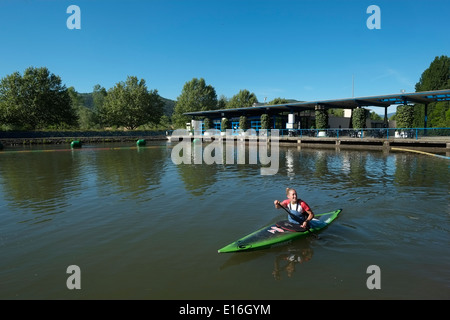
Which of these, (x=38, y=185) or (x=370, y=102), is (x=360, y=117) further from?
(x=38, y=185)

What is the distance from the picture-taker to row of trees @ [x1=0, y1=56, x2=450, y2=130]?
54.4 metres

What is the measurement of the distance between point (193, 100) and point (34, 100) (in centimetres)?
3753

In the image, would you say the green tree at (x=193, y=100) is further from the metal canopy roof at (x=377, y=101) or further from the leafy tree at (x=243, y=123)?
the metal canopy roof at (x=377, y=101)

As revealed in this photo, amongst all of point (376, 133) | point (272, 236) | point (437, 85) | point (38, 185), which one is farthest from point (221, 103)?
point (272, 236)

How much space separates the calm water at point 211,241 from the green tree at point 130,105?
204ft

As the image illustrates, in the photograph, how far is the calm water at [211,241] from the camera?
553 cm

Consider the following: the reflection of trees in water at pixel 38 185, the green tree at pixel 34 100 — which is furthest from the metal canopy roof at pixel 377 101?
the green tree at pixel 34 100

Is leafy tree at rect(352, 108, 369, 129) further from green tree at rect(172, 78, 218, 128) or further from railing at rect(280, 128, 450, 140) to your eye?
green tree at rect(172, 78, 218, 128)

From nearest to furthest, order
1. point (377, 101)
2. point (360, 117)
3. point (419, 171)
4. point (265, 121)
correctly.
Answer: point (419, 171) → point (360, 117) → point (377, 101) → point (265, 121)

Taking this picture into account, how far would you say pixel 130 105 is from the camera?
244 feet

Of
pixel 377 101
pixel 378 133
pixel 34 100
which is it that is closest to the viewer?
pixel 378 133

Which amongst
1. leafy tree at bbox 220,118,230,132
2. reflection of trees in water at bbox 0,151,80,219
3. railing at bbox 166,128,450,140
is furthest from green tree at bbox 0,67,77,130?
railing at bbox 166,128,450,140

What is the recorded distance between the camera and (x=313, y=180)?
50.9 ft
